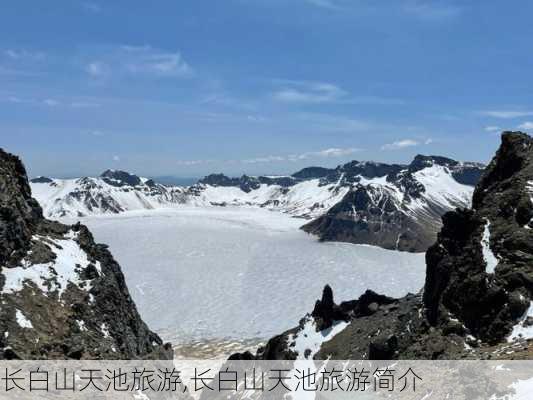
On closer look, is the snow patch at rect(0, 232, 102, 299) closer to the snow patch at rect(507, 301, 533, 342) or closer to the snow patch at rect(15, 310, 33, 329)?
the snow patch at rect(15, 310, 33, 329)

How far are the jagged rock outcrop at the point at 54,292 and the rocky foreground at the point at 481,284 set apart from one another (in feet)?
115

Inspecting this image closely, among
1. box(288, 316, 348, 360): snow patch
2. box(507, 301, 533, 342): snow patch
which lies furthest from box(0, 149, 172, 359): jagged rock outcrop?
box(507, 301, 533, 342): snow patch

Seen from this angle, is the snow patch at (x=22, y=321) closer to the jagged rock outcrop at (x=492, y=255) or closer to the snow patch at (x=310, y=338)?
the jagged rock outcrop at (x=492, y=255)

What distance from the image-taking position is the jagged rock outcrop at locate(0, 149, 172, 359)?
56844mm

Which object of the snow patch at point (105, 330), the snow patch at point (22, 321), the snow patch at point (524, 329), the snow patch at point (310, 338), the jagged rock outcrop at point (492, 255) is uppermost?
the jagged rock outcrop at point (492, 255)

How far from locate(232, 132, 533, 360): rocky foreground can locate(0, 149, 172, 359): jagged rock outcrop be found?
35.1 meters

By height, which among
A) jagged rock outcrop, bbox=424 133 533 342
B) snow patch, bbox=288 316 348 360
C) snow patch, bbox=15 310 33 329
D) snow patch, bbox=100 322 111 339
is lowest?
snow patch, bbox=288 316 348 360

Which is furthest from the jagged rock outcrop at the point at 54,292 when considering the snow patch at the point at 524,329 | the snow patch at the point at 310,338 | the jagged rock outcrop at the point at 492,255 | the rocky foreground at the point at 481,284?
the snow patch at the point at 524,329

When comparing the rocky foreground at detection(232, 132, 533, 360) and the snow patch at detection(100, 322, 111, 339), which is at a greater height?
the rocky foreground at detection(232, 132, 533, 360)

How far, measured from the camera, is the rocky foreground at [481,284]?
49.9 meters

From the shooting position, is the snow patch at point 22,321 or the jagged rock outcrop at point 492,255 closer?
the jagged rock outcrop at point 492,255

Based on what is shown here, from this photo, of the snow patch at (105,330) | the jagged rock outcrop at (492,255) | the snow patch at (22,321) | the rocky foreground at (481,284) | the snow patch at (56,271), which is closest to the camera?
the rocky foreground at (481,284)

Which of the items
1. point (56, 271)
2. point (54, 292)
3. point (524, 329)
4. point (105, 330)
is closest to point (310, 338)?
point (105, 330)

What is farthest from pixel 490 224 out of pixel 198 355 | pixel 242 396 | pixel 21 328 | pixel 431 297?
pixel 198 355
